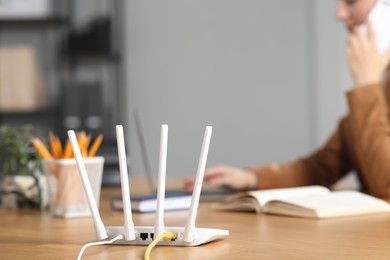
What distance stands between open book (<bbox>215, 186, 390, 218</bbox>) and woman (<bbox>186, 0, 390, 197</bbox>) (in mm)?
326

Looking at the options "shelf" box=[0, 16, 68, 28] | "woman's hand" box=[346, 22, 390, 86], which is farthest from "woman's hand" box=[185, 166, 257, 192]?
"shelf" box=[0, 16, 68, 28]

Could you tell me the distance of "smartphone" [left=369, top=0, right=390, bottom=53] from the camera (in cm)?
206

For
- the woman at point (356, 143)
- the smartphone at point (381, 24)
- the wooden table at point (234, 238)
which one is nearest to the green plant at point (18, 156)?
the wooden table at point (234, 238)

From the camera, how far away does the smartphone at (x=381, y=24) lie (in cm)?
206

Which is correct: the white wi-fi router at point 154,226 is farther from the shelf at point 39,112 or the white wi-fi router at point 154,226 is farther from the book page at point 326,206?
the shelf at point 39,112

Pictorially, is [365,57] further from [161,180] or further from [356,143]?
[161,180]

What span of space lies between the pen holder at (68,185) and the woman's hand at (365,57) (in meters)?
0.82

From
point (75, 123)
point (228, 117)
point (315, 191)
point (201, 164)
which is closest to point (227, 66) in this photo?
point (228, 117)

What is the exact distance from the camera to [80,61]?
175 inches

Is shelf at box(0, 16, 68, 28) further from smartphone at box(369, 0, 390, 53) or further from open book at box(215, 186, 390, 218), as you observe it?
open book at box(215, 186, 390, 218)

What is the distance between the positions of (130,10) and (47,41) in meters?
0.55

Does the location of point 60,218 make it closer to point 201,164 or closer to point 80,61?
point 201,164

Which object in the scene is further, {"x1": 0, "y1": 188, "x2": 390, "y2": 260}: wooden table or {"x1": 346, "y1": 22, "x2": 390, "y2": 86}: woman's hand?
{"x1": 346, "y1": 22, "x2": 390, "y2": 86}: woman's hand

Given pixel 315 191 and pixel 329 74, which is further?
pixel 329 74
